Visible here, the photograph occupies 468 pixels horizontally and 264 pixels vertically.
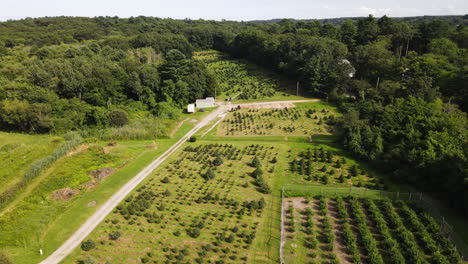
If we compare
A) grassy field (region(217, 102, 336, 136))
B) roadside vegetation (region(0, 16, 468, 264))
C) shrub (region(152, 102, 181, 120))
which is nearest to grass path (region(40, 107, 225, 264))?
roadside vegetation (region(0, 16, 468, 264))

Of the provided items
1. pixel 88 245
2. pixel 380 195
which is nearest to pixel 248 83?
pixel 380 195

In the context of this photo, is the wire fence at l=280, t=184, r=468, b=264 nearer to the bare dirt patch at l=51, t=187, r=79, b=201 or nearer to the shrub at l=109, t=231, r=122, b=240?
the shrub at l=109, t=231, r=122, b=240

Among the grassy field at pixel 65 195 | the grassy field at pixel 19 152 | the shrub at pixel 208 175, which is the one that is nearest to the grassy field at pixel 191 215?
the shrub at pixel 208 175

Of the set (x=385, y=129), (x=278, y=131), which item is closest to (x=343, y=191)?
(x=385, y=129)

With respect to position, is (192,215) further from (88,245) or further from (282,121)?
(282,121)

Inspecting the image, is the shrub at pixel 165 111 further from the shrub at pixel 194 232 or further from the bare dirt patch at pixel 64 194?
the shrub at pixel 194 232
